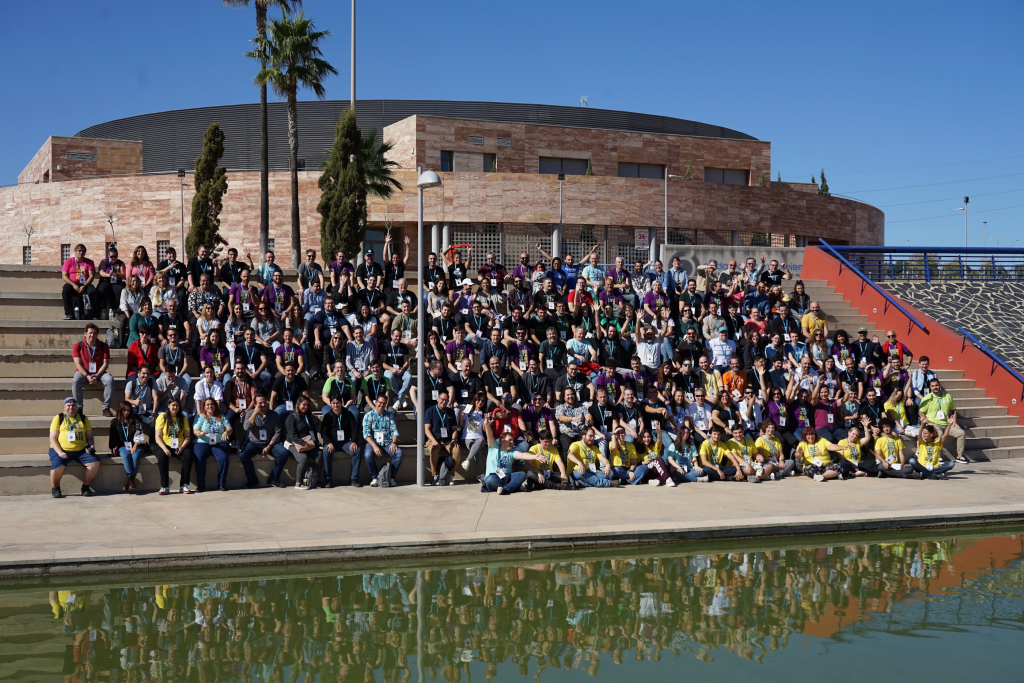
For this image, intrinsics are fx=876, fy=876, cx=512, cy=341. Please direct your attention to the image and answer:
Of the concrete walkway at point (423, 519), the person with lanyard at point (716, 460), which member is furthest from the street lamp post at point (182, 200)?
the person with lanyard at point (716, 460)

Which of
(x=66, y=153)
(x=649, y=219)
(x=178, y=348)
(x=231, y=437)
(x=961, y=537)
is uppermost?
(x=66, y=153)

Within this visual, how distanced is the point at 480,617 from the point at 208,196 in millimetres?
30758

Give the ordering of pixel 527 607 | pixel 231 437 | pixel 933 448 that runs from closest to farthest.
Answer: pixel 527 607 → pixel 231 437 → pixel 933 448

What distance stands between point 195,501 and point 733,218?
34.3m

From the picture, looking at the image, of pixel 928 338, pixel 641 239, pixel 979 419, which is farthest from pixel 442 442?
pixel 641 239

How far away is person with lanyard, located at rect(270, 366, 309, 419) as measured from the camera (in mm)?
12898

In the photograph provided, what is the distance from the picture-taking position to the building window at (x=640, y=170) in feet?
146

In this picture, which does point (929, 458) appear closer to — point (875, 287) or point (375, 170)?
point (875, 287)

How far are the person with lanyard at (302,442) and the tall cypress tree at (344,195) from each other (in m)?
18.6

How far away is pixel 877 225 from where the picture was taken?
5050 centimetres

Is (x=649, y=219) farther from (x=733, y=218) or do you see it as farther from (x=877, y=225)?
(x=877, y=225)

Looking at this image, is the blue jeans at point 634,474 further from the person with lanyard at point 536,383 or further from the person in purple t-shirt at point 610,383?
the person with lanyard at point 536,383

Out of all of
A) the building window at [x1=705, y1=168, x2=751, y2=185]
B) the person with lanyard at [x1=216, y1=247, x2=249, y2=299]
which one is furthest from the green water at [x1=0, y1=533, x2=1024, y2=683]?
the building window at [x1=705, y1=168, x2=751, y2=185]

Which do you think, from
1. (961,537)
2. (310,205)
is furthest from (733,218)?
(961,537)
